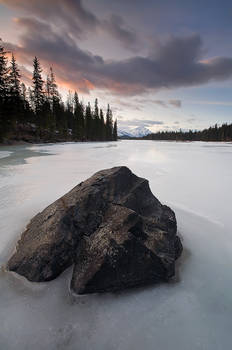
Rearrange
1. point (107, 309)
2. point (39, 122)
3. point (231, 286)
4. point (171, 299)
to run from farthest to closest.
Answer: point (39, 122) → point (231, 286) → point (171, 299) → point (107, 309)

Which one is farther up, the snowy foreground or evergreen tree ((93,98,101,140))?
evergreen tree ((93,98,101,140))

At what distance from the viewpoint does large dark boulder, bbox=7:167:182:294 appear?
2.18 metres

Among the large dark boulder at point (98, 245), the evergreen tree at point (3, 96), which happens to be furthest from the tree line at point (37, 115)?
the large dark boulder at point (98, 245)

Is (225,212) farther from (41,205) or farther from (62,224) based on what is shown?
(41,205)

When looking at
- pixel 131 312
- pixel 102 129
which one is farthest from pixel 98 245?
pixel 102 129

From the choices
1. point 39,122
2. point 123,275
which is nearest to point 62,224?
point 123,275

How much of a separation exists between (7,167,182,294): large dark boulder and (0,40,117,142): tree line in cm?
2612

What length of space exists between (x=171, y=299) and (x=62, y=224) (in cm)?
190

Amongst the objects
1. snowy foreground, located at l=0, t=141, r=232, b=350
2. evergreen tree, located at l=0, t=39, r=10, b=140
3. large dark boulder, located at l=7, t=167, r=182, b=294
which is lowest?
snowy foreground, located at l=0, t=141, r=232, b=350

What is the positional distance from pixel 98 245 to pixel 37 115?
143ft

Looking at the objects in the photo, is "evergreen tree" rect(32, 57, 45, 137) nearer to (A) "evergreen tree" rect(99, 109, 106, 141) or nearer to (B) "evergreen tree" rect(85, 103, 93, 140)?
(B) "evergreen tree" rect(85, 103, 93, 140)

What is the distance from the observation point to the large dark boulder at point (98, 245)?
7.15 feet

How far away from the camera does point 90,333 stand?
1.71 m

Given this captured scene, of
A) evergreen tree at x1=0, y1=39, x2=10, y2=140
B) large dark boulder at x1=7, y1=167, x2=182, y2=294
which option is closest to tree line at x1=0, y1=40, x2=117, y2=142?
evergreen tree at x1=0, y1=39, x2=10, y2=140
